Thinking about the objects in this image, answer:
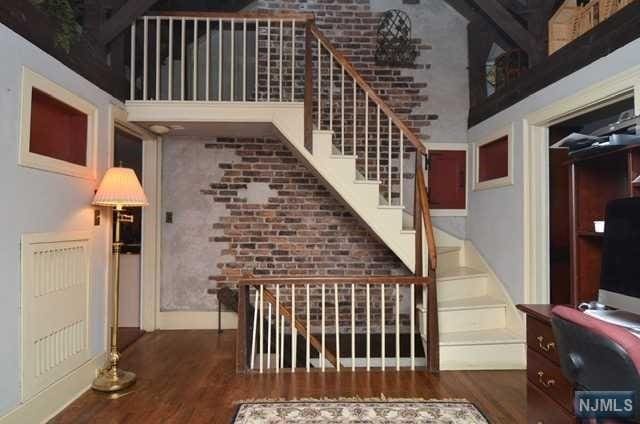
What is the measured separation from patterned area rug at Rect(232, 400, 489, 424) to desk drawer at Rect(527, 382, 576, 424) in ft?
1.40

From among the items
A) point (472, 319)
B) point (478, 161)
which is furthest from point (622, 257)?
point (478, 161)

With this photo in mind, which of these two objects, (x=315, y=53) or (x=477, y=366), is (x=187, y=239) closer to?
(x=315, y=53)

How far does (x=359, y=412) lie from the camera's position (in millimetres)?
2525

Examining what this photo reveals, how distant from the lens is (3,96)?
211 centimetres

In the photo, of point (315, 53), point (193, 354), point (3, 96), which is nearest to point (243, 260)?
point (193, 354)

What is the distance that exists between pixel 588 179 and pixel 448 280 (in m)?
1.84

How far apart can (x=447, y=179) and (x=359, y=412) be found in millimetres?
2914

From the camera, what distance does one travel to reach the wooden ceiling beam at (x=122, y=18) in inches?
132

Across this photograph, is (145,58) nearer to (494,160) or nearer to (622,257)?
(494,160)

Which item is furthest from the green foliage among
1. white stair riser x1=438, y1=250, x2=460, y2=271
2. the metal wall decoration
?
white stair riser x1=438, y1=250, x2=460, y2=271

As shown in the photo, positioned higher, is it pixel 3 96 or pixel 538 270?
pixel 3 96

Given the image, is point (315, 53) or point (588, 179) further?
point (315, 53)

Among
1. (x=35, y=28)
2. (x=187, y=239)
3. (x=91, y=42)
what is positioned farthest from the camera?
(x=187, y=239)

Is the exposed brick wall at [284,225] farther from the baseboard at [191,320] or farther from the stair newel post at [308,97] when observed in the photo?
the stair newel post at [308,97]
